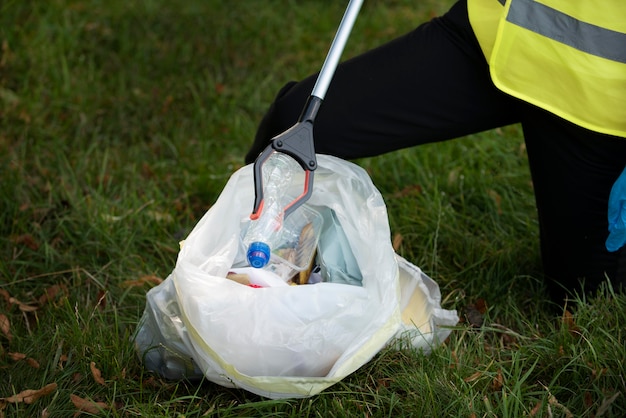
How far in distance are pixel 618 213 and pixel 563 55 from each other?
1.32 feet

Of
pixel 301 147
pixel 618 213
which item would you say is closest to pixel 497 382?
pixel 618 213

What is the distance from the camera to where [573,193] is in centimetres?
219

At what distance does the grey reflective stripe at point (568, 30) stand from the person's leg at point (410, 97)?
20 cm

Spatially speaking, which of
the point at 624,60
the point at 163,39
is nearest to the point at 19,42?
the point at 163,39

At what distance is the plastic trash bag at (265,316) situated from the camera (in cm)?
188

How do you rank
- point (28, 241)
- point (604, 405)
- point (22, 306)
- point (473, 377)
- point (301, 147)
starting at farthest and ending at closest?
1. point (28, 241)
2. point (22, 306)
3. point (473, 377)
4. point (301, 147)
5. point (604, 405)

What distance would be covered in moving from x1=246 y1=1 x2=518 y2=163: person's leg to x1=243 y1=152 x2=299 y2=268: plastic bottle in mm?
244

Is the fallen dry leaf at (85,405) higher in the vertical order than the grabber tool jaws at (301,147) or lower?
lower

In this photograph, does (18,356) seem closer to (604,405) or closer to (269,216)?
(269,216)

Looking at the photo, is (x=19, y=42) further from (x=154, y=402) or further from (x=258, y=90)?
(x=154, y=402)

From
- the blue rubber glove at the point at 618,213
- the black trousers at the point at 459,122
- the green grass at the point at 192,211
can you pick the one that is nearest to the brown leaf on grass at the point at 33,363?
the green grass at the point at 192,211

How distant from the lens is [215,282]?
1.91 meters

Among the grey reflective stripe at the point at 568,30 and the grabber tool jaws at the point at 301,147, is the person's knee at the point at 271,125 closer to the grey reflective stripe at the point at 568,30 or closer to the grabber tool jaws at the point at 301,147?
the grabber tool jaws at the point at 301,147

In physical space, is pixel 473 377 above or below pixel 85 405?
above
